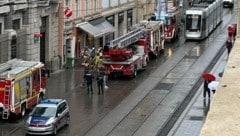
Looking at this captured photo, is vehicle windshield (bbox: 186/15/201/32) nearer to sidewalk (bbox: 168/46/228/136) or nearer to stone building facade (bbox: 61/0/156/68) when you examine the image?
stone building facade (bbox: 61/0/156/68)

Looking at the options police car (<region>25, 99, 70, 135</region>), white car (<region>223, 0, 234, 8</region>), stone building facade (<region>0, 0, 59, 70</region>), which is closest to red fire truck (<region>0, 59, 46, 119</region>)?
police car (<region>25, 99, 70, 135</region>)

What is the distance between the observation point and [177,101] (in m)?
41.8

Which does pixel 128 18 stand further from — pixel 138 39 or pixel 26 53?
pixel 26 53

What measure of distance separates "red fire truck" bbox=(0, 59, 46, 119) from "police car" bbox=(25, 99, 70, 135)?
6.21ft

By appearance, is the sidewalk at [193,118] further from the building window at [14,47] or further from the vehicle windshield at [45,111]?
the building window at [14,47]

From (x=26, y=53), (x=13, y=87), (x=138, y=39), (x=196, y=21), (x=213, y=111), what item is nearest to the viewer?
(x=213, y=111)

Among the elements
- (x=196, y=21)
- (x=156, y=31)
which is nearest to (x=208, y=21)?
(x=196, y=21)

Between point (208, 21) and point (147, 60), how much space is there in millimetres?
17583

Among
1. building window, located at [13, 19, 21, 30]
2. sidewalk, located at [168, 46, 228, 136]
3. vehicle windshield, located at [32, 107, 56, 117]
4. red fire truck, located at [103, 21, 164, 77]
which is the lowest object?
sidewalk, located at [168, 46, 228, 136]

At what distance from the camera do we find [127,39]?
170 feet

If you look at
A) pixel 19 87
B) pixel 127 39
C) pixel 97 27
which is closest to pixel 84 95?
pixel 19 87

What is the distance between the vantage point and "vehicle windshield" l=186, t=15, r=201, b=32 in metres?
69.0

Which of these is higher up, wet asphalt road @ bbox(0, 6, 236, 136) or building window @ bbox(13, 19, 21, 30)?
building window @ bbox(13, 19, 21, 30)

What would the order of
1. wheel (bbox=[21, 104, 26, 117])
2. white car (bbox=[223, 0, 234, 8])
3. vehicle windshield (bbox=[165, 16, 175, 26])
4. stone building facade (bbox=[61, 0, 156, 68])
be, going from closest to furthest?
wheel (bbox=[21, 104, 26, 117]) → stone building facade (bbox=[61, 0, 156, 68]) → vehicle windshield (bbox=[165, 16, 175, 26]) → white car (bbox=[223, 0, 234, 8])
